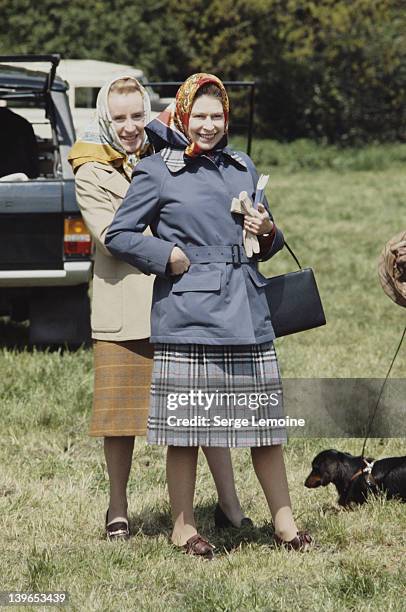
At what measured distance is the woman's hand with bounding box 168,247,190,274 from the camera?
4.19 metres

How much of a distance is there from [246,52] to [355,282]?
85.4 ft

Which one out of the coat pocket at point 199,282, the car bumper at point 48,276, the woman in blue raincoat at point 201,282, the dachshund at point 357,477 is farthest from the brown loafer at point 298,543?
the car bumper at point 48,276

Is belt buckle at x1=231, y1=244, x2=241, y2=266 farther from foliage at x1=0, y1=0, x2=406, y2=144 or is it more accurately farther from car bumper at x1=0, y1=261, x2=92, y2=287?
foliage at x1=0, y1=0, x2=406, y2=144

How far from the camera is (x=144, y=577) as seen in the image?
4203mm

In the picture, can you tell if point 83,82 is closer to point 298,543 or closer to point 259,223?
point 259,223

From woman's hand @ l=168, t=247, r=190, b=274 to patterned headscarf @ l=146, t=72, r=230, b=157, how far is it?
35cm

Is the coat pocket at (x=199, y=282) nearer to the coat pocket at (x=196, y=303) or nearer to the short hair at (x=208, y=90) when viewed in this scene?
the coat pocket at (x=196, y=303)

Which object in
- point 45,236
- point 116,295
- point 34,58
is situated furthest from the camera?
point 45,236

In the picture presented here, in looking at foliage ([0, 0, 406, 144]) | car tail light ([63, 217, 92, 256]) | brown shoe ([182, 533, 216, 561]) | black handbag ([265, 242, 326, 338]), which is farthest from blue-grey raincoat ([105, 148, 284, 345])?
foliage ([0, 0, 406, 144])

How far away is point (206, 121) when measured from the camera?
4.21m

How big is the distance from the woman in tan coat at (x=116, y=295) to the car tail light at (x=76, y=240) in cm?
309

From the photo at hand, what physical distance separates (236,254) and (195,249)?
0.14 metres

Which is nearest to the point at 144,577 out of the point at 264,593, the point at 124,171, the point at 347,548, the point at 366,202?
the point at 264,593

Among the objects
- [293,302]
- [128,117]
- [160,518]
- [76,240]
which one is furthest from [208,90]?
[76,240]
